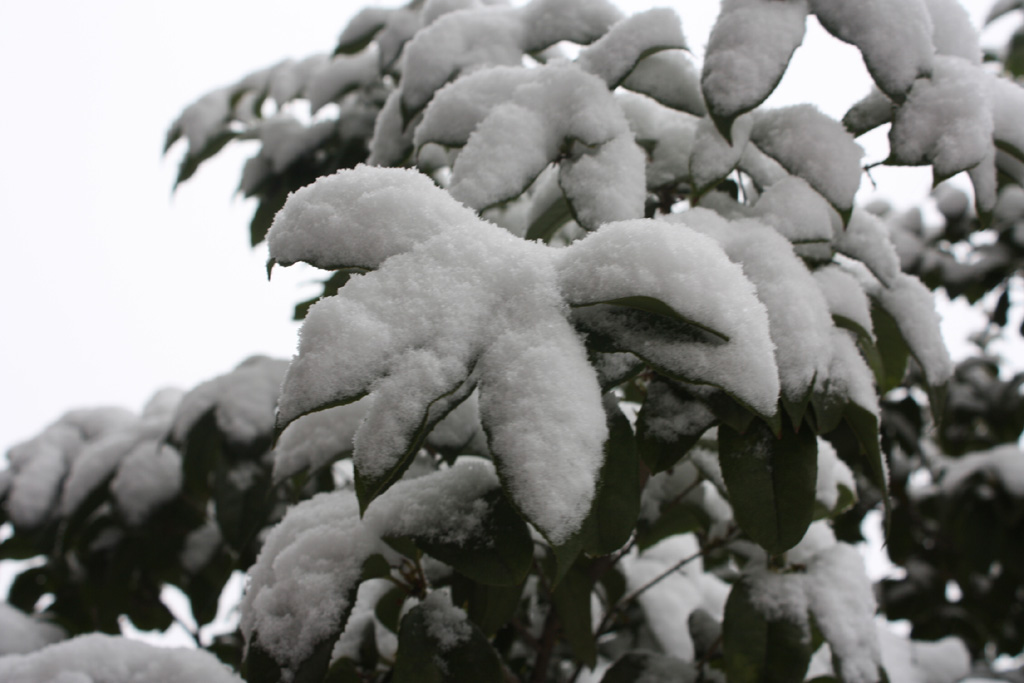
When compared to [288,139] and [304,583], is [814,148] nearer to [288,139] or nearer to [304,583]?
[304,583]

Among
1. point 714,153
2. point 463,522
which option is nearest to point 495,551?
point 463,522

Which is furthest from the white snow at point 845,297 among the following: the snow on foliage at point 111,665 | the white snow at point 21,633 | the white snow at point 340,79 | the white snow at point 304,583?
the white snow at point 21,633

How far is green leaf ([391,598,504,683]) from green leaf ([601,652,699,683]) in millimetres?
218

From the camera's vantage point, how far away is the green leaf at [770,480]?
21.1 inches

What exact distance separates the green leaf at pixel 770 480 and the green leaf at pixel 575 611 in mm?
160

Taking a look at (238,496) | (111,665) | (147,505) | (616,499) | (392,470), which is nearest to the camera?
(392,470)

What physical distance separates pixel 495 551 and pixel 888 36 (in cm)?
49

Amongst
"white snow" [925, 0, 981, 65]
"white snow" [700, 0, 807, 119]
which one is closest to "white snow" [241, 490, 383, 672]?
"white snow" [700, 0, 807, 119]

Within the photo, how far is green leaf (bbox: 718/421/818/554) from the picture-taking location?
536 mm

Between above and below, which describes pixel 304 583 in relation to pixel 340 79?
below

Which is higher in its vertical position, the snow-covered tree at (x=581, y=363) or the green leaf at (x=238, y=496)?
the snow-covered tree at (x=581, y=363)

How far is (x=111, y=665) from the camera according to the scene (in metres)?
0.59

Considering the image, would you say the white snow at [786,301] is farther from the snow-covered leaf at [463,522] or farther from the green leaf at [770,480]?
the snow-covered leaf at [463,522]

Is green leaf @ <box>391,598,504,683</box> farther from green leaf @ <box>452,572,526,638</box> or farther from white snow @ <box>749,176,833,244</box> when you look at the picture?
white snow @ <box>749,176,833,244</box>
